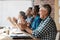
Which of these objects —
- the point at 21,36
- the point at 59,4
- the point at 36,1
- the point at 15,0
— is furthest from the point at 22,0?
the point at 21,36

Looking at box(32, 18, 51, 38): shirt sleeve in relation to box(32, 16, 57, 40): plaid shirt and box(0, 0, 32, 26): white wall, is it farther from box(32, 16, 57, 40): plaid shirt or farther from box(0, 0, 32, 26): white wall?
box(0, 0, 32, 26): white wall

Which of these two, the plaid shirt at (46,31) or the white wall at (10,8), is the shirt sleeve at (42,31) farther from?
the white wall at (10,8)

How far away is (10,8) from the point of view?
20.5 ft

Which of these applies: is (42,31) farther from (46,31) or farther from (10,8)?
(10,8)

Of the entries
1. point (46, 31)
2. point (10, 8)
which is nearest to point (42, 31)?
point (46, 31)

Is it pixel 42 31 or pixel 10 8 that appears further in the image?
pixel 10 8

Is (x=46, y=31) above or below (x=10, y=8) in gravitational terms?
below

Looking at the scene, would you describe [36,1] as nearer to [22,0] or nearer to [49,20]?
[22,0]

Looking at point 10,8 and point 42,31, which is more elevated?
point 10,8

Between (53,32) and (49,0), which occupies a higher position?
(49,0)

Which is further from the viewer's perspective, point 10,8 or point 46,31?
point 10,8

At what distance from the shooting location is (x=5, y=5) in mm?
6285

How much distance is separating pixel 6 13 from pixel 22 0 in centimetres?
61

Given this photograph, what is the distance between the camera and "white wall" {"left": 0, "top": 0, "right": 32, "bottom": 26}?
6.19 meters
